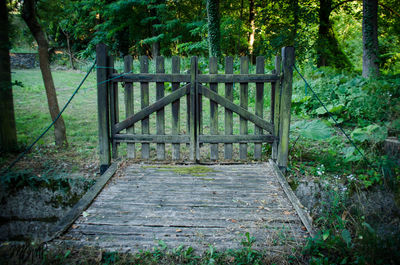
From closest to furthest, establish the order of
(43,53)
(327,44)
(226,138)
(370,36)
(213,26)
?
1. (226,138)
2. (43,53)
3. (370,36)
4. (213,26)
5. (327,44)

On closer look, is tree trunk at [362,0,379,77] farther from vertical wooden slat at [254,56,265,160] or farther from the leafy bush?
vertical wooden slat at [254,56,265,160]

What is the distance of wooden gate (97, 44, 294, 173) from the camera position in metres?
4.48

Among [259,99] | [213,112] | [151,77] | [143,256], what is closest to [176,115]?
[213,112]

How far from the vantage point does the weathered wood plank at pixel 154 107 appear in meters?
4.58

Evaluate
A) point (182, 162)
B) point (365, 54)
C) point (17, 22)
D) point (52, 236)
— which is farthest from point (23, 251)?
point (365, 54)

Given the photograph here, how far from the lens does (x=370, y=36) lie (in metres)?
8.34

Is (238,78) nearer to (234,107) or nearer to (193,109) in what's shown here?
(234,107)

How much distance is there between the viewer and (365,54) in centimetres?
840

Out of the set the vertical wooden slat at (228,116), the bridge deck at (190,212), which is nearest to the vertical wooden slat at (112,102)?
the bridge deck at (190,212)

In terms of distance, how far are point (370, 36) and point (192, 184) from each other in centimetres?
788

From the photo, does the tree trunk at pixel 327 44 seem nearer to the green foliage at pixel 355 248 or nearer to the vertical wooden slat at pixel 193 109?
the vertical wooden slat at pixel 193 109

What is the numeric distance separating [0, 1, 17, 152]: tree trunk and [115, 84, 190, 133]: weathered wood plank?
5.90 ft

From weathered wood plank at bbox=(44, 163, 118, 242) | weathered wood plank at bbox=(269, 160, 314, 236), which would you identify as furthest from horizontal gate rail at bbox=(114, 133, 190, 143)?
weathered wood plank at bbox=(269, 160, 314, 236)

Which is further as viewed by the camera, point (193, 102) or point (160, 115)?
point (160, 115)
